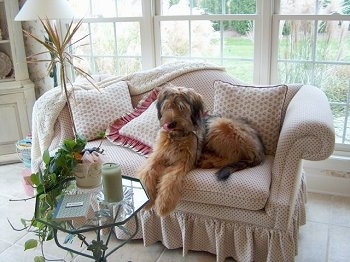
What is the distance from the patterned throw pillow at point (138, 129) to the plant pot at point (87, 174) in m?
0.55

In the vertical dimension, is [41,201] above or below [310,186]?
above

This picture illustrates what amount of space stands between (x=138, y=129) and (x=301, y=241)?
3.91 ft

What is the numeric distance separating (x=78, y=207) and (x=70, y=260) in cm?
71

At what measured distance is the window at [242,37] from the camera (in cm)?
262

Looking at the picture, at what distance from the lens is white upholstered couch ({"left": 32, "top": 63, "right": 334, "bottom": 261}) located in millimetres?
1847

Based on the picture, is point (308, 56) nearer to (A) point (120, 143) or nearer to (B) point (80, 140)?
(A) point (120, 143)

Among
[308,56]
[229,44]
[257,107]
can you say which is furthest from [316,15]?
[257,107]

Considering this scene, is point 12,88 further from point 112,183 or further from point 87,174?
point 112,183

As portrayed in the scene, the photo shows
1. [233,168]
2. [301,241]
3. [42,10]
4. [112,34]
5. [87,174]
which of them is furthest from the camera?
[112,34]

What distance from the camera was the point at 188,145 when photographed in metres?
2.05

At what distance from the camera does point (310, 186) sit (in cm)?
280

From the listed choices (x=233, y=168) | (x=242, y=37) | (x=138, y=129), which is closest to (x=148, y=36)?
(x=242, y=37)

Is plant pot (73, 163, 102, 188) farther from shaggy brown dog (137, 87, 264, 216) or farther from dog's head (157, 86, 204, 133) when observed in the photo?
dog's head (157, 86, 204, 133)

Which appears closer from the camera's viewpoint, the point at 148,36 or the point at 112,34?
the point at 148,36
